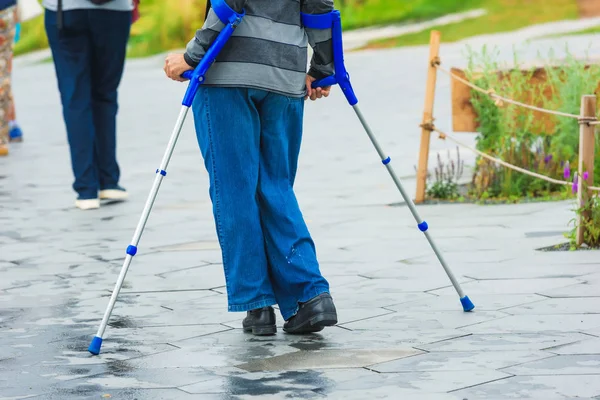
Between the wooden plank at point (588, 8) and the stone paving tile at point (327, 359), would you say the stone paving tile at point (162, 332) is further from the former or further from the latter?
the wooden plank at point (588, 8)

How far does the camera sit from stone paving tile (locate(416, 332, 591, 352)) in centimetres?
466

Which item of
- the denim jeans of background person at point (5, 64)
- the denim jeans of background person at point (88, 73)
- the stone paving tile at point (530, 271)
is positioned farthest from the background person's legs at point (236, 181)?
the denim jeans of background person at point (5, 64)

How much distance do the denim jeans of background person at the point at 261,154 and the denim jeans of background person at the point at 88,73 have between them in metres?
3.43

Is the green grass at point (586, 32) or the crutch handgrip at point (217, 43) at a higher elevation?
the green grass at point (586, 32)

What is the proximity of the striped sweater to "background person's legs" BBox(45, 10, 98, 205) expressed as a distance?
355 cm

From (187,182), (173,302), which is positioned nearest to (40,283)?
(173,302)

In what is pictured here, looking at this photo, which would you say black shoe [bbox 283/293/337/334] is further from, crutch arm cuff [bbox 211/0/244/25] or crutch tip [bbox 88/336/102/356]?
crutch arm cuff [bbox 211/0/244/25]

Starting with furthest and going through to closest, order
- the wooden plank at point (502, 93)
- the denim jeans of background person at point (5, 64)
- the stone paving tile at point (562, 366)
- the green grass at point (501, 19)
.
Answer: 1. the green grass at point (501, 19)
2. the denim jeans of background person at point (5, 64)
3. the wooden plank at point (502, 93)
4. the stone paving tile at point (562, 366)

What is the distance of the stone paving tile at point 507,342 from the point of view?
466 cm

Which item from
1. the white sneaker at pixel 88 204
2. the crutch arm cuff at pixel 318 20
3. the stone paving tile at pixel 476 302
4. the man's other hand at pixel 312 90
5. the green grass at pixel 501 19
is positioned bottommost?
the stone paving tile at pixel 476 302

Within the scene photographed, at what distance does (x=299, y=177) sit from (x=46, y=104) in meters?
7.43

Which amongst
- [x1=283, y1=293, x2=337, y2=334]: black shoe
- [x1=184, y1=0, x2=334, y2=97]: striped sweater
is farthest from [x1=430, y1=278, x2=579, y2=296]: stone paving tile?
[x1=184, y1=0, x2=334, y2=97]: striped sweater

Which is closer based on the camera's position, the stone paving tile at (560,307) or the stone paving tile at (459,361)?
the stone paving tile at (459,361)

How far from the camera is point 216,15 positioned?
4.78 metres
